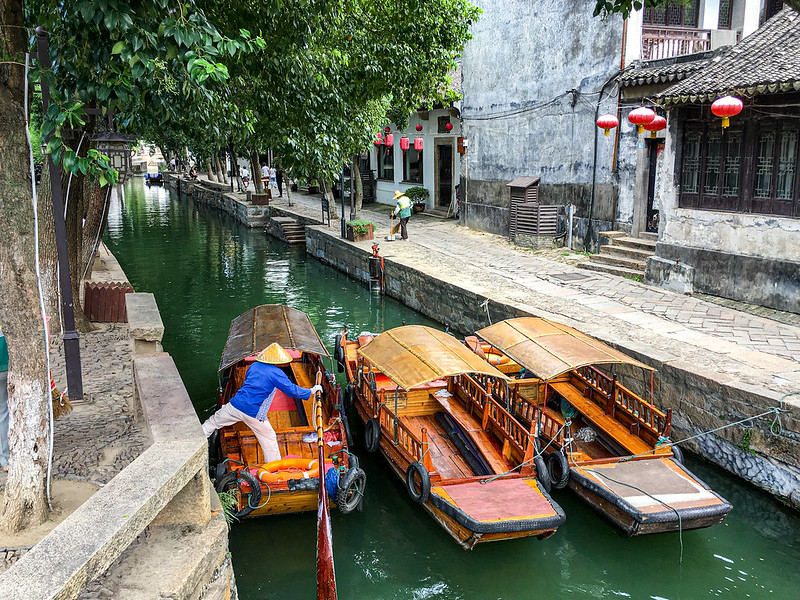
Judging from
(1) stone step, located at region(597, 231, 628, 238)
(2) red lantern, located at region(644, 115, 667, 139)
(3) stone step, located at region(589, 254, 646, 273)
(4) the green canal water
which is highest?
(2) red lantern, located at region(644, 115, 667, 139)

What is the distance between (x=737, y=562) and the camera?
7043 millimetres

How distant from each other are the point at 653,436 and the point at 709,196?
6.48 meters

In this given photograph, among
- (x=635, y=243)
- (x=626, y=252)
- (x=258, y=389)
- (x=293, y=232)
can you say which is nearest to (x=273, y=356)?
(x=258, y=389)

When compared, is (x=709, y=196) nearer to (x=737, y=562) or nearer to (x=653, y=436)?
(x=653, y=436)

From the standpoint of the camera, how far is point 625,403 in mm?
9055

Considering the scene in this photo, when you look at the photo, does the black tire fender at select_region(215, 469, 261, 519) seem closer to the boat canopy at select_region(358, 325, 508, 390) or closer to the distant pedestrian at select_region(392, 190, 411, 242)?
the boat canopy at select_region(358, 325, 508, 390)

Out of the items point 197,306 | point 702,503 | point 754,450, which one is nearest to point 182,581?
point 702,503

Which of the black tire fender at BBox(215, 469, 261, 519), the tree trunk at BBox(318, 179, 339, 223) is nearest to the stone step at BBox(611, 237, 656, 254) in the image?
the black tire fender at BBox(215, 469, 261, 519)

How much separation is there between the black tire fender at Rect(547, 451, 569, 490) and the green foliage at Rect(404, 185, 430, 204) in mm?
19361

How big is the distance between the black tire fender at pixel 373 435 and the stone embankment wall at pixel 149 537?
346cm

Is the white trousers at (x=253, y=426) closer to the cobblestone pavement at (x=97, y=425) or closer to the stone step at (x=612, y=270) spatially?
the cobblestone pavement at (x=97, y=425)

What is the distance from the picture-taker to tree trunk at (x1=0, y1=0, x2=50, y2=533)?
4426mm

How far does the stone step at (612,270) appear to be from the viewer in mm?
14508

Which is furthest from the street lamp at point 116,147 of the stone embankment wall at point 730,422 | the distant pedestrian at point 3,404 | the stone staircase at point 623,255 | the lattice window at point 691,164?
the stone staircase at point 623,255
